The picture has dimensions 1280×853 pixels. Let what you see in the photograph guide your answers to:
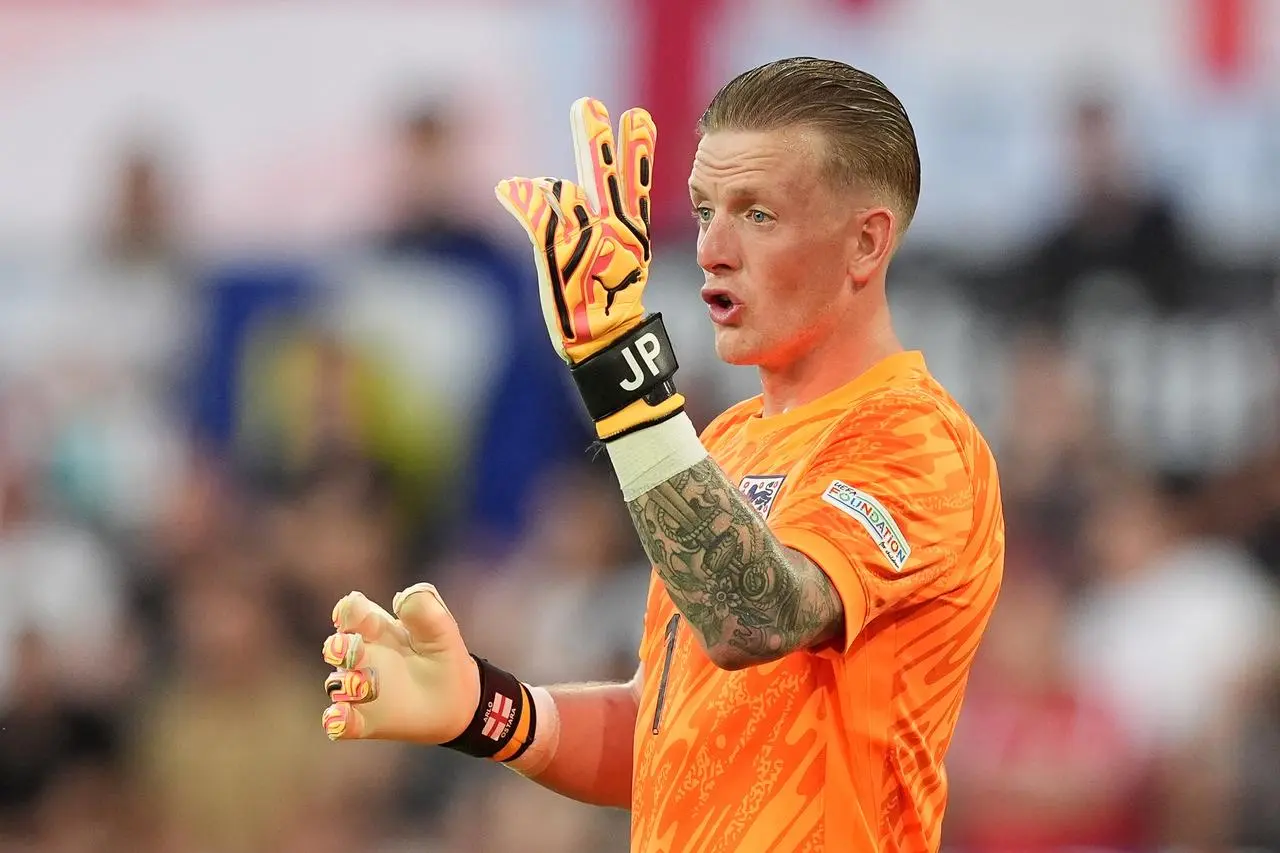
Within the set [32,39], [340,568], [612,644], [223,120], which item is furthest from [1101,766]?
[32,39]

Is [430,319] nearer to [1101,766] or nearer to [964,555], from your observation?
[1101,766]

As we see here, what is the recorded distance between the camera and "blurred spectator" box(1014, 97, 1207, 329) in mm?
9156

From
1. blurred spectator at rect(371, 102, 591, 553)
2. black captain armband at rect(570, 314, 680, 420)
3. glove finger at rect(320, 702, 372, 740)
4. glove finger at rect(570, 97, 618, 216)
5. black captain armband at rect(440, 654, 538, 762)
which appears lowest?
blurred spectator at rect(371, 102, 591, 553)

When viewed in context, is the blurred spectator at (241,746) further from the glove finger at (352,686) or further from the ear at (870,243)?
the ear at (870,243)

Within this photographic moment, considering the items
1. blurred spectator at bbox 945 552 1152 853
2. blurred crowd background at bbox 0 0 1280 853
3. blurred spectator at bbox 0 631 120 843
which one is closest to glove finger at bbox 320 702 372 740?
blurred crowd background at bbox 0 0 1280 853

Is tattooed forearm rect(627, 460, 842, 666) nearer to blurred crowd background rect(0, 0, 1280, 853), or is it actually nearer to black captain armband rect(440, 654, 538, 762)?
black captain armband rect(440, 654, 538, 762)

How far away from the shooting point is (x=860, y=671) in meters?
3.43

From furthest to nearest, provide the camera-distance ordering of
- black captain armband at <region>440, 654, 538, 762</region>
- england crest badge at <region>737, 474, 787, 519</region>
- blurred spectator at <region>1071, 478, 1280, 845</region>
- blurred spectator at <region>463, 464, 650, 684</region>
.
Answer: blurred spectator at <region>463, 464, 650, 684</region>
blurred spectator at <region>1071, 478, 1280, 845</region>
black captain armband at <region>440, 654, 538, 762</region>
england crest badge at <region>737, 474, 787, 519</region>

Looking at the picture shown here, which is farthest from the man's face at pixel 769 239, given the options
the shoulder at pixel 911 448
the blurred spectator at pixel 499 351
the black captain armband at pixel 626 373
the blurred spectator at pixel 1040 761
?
the blurred spectator at pixel 499 351

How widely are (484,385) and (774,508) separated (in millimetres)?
5808

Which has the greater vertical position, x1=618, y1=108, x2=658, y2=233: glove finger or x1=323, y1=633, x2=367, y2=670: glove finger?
x1=618, y1=108, x2=658, y2=233: glove finger

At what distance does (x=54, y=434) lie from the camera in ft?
31.1

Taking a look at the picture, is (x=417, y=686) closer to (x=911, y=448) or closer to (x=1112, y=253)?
(x=911, y=448)

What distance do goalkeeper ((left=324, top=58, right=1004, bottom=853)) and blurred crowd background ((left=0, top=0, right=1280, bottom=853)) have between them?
3953mm
